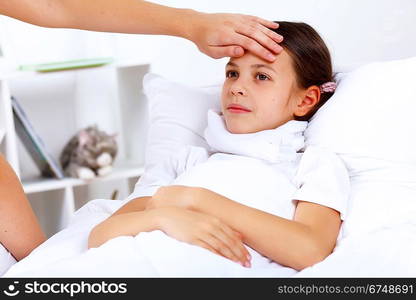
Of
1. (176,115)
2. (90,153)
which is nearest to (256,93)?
(176,115)

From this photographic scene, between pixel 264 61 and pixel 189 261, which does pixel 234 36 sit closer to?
pixel 264 61

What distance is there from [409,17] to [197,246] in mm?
1770

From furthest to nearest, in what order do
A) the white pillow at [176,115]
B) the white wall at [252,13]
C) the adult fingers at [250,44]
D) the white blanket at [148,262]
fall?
the white wall at [252,13] → the white pillow at [176,115] → the adult fingers at [250,44] → the white blanket at [148,262]

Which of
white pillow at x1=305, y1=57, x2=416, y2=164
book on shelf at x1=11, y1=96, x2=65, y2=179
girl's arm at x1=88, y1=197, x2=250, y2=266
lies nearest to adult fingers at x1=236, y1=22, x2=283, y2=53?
white pillow at x1=305, y1=57, x2=416, y2=164

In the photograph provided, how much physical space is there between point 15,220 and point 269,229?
2.11 ft

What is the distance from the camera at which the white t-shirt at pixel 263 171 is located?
1.58 meters

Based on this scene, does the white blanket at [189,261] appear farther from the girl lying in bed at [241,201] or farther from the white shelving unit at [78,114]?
the white shelving unit at [78,114]

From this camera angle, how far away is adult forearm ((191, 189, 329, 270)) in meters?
1.43

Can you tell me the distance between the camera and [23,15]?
5.90ft

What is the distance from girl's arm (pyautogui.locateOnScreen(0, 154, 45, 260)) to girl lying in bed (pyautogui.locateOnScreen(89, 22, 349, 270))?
25cm

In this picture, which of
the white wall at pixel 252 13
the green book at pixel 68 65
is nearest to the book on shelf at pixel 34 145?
the green book at pixel 68 65

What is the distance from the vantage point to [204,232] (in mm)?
1388

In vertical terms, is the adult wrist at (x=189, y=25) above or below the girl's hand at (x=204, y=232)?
above

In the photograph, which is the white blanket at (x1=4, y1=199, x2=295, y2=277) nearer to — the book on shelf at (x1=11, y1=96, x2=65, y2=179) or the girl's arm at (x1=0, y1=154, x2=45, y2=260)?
the girl's arm at (x1=0, y1=154, x2=45, y2=260)
